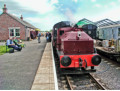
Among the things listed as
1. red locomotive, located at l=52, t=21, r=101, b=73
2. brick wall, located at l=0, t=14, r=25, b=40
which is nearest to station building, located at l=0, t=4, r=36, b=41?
brick wall, located at l=0, t=14, r=25, b=40

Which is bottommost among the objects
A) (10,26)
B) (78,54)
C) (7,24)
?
(78,54)

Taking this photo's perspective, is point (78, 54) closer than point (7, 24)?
Yes

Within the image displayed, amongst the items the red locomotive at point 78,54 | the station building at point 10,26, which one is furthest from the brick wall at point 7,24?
the red locomotive at point 78,54

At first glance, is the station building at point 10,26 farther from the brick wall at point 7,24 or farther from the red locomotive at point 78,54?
the red locomotive at point 78,54

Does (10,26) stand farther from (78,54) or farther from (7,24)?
(78,54)

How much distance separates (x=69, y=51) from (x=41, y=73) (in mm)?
Result: 1580

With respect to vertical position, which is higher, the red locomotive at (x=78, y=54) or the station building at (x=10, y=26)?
the station building at (x=10, y=26)

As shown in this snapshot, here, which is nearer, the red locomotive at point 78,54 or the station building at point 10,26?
the red locomotive at point 78,54

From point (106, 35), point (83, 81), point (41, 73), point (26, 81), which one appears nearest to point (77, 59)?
point (83, 81)

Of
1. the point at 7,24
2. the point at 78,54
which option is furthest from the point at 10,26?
the point at 78,54

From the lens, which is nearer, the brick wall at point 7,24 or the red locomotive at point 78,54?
the red locomotive at point 78,54

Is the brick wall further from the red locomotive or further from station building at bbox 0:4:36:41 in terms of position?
the red locomotive

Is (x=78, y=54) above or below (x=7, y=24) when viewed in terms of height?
below

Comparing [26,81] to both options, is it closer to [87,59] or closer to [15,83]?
[15,83]
